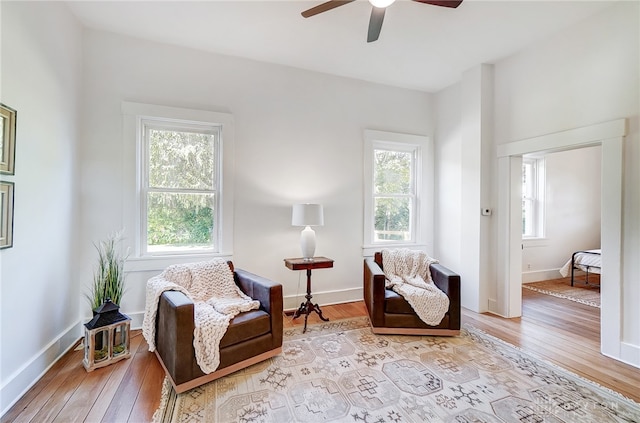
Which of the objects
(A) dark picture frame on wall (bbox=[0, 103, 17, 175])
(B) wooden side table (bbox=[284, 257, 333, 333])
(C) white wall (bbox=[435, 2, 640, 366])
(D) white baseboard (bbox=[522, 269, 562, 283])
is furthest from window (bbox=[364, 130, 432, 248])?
(A) dark picture frame on wall (bbox=[0, 103, 17, 175])

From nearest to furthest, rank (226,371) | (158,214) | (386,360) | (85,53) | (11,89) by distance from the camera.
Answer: (11,89), (226,371), (386,360), (85,53), (158,214)

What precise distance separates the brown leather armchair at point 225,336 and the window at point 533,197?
193 inches

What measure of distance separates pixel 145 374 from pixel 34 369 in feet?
2.33

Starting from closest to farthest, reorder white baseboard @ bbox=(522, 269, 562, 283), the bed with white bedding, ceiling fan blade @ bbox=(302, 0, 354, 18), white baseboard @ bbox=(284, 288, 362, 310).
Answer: ceiling fan blade @ bbox=(302, 0, 354, 18) → white baseboard @ bbox=(284, 288, 362, 310) → the bed with white bedding → white baseboard @ bbox=(522, 269, 562, 283)

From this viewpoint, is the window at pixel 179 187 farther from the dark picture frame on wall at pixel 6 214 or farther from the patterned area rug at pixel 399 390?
the patterned area rug at pixel 399 390

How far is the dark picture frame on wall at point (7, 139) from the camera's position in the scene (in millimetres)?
1694

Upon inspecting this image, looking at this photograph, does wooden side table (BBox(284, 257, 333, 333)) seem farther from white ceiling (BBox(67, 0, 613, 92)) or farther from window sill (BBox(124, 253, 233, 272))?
white ceiling (BBox(67, 0, 613, 92))

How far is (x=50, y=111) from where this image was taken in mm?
2219

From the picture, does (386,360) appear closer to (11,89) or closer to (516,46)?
(11,89)

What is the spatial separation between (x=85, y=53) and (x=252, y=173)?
1884 mm

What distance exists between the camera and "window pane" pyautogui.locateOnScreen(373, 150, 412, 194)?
4051mm

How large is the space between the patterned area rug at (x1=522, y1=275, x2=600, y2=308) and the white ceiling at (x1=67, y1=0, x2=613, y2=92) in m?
3.35

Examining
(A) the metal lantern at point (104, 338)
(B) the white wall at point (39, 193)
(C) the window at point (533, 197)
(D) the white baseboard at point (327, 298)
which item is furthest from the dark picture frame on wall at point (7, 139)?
(C) the window at point (533, 197)

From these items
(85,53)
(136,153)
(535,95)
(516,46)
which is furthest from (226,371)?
(516,46)
